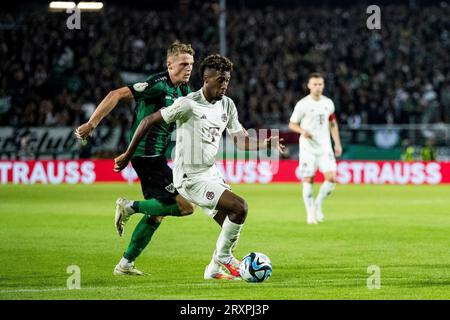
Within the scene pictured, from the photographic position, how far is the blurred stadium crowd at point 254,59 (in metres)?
30.4

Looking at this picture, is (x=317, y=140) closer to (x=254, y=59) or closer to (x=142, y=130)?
(x=142, y=130)

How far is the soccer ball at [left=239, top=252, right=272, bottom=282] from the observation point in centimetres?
919

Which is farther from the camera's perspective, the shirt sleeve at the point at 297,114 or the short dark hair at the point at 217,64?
the shirt sleeve at the point at 297,114

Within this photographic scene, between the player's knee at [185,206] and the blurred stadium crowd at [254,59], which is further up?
the blurred stadium crowd at [254,59]

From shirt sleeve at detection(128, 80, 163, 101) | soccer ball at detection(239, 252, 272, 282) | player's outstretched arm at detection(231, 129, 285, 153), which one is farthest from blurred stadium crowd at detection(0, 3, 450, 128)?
soccer ball at detection(239, 252, 272, 282)

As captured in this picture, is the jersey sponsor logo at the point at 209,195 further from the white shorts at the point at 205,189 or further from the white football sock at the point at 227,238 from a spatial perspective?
the white football sock at the point at 227,238

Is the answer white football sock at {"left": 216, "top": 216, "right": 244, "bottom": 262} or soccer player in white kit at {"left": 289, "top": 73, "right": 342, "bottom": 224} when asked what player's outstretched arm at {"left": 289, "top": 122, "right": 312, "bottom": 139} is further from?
white football sock at {"left": 216, "top": 216, "right": 244, "bottom": 262}

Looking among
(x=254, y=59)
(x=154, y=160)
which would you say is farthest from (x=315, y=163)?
(x=254, y=59)

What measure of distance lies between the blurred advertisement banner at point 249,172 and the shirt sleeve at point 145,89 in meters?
17.8

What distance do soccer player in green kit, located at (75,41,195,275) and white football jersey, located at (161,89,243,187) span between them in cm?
46

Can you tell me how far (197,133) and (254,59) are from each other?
82.5 feet

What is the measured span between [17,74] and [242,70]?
7.71 meters

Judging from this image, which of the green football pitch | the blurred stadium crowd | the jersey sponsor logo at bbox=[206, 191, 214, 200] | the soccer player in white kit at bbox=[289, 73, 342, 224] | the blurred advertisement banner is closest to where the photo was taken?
the green football pitch

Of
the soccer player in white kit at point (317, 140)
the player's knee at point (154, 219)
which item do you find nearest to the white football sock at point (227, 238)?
the player's knee at point (154, 219)
